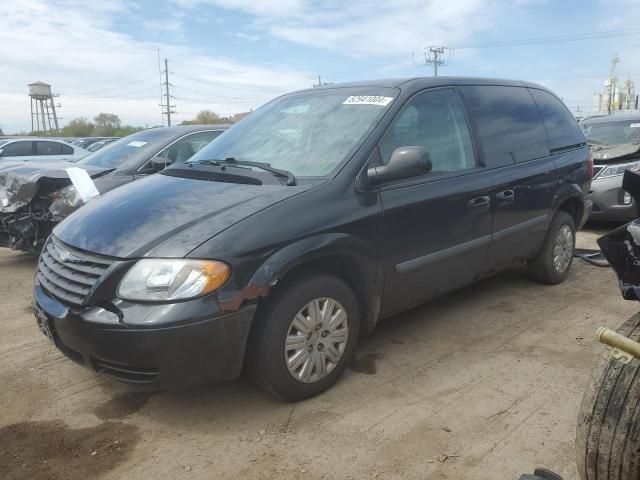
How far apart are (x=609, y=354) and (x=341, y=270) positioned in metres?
1.58

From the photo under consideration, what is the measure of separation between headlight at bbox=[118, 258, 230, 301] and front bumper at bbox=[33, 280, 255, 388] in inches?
1.9

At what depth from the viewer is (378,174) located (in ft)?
10.5

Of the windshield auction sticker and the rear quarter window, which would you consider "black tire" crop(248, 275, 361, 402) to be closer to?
the windshield auction sticker

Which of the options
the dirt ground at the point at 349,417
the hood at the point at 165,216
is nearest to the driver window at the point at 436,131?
the hood at the point at 165,216

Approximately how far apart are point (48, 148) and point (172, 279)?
12.6 metres

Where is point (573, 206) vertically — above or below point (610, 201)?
above

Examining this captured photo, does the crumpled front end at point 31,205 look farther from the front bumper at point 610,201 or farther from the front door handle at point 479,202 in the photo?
the front bumper at point 610,201

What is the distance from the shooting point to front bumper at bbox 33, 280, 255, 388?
2.50 metres

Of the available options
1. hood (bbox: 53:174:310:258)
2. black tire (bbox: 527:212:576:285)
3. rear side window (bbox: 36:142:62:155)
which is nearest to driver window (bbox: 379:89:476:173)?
hood (bbox: 53:174:310:258)

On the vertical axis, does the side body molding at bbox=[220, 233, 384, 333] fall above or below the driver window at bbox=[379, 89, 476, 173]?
below

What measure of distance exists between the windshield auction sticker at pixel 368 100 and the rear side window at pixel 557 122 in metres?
2.04

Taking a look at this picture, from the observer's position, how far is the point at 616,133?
9.10 meters

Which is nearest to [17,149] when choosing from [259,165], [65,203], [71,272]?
[65,203]

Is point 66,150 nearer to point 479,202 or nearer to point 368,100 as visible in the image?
point 368,100
